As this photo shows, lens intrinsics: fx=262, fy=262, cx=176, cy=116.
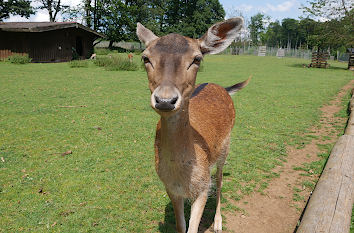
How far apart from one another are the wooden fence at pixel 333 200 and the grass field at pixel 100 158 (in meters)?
1.12

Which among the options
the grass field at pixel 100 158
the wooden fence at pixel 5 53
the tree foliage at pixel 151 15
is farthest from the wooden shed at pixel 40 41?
the tree foliage at pixel 151 15

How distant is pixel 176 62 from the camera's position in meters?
2.29

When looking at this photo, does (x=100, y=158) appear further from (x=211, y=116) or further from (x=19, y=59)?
(x=19, y=59)

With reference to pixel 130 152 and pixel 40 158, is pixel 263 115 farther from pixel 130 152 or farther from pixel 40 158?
pixel 40 158

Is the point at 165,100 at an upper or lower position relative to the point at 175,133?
upper

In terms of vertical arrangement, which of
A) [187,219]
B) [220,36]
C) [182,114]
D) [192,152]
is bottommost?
[187,219]

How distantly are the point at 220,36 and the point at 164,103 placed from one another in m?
1.15

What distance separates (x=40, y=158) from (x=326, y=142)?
22.8 feet

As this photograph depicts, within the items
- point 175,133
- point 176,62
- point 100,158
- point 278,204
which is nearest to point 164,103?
point 176,62

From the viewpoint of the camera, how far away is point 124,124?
783 cm

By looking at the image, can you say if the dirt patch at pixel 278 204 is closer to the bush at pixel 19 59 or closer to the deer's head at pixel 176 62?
Answer: the deer's head at pixel 176 62

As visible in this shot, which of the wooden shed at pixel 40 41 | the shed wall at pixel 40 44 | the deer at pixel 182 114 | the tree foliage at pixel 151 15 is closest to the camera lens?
the deer at pixel 182 114

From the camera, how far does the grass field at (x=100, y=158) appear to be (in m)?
3.81

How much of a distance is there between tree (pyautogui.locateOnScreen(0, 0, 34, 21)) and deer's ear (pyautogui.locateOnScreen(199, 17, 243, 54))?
204 feet
